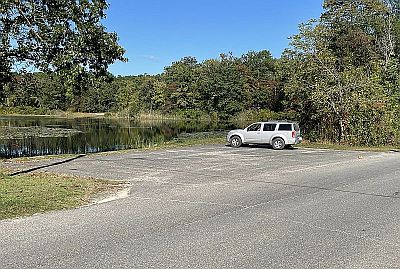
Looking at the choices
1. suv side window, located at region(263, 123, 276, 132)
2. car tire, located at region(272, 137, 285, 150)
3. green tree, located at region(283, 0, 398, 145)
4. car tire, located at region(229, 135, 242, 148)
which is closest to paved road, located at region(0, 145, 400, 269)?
car tire, located at region(272, 137, 285, 150)

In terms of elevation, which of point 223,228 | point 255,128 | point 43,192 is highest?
point 255,128

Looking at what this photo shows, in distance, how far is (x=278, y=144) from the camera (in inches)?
1070

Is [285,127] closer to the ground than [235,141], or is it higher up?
higher up

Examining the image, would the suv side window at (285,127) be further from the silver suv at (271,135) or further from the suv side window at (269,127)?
the suv side window at (269,127)

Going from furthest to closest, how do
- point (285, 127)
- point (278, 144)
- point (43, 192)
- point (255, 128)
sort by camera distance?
→ point (255, 128) → point (285, 127) → point (278, 144) → point (43, 192)

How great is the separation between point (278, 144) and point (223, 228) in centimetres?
2029

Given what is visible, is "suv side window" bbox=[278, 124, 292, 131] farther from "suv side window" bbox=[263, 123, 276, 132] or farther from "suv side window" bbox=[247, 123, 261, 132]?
"suv side window" bbox=[247, 123, 261, 132]

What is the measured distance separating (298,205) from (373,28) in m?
59.9

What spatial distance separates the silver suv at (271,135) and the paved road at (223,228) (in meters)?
13.6

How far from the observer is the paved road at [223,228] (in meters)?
5.80

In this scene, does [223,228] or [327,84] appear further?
[327,84]

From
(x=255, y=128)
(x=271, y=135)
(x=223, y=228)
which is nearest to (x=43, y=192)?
(x=223, y=228)

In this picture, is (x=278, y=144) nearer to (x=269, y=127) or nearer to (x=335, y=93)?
(x=269, y=127)

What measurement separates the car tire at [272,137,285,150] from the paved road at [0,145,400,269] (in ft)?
44.1
